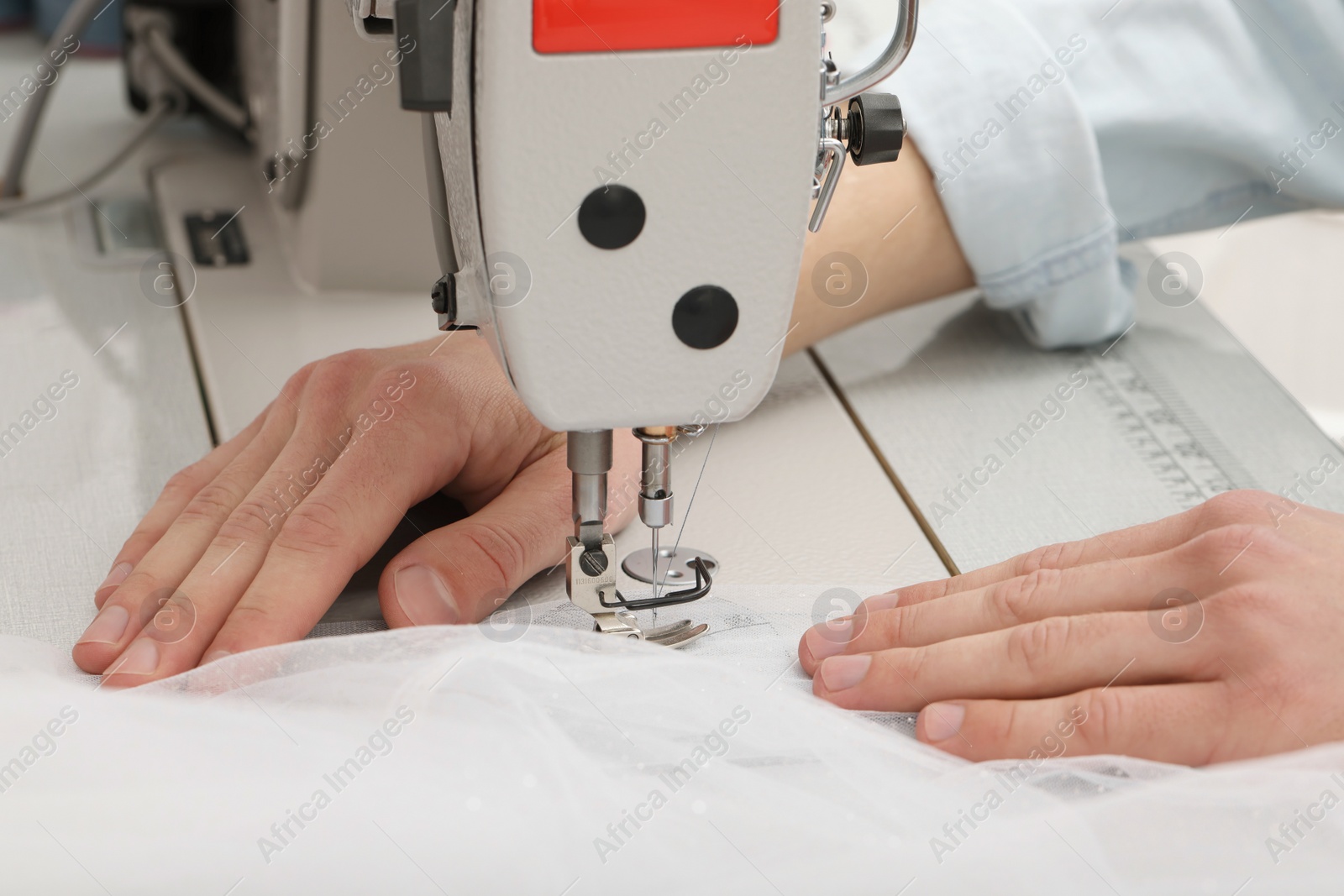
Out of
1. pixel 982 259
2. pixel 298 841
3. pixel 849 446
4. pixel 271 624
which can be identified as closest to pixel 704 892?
pixel 298 841

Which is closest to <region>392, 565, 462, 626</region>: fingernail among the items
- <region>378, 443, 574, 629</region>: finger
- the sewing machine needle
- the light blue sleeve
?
<region>378, 443, 574, 629</region>: finger

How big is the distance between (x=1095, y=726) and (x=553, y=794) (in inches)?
11.0

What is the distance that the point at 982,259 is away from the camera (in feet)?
3.87

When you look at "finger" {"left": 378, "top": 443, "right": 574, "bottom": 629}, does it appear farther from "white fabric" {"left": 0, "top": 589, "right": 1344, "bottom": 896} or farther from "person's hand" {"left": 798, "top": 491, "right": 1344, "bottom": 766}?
"person's hand" {"left": 798, "top": 491, "right": 1344, "bottom": 766}

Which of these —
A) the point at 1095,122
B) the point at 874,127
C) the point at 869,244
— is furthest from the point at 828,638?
the point at 1095,122

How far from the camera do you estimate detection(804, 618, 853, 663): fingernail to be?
764 millimetres

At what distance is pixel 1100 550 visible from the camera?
2.57ft

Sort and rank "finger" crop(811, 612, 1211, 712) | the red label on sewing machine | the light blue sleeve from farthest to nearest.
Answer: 1. the light blue sleeve
2. "finger" crop(811, 612, 1211, 712)
3. the red label on sewing machine

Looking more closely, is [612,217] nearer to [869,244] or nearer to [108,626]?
[108,626]

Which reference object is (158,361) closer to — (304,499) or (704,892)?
(304,499)

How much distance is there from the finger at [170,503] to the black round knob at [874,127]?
473mm

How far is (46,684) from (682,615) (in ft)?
1.17

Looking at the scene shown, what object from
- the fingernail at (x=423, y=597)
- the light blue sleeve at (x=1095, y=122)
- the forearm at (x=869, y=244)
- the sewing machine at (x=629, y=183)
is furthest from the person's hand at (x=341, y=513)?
the light blue sleeve at (x=1095, y=122)

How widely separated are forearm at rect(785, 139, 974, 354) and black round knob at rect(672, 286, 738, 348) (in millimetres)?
490
